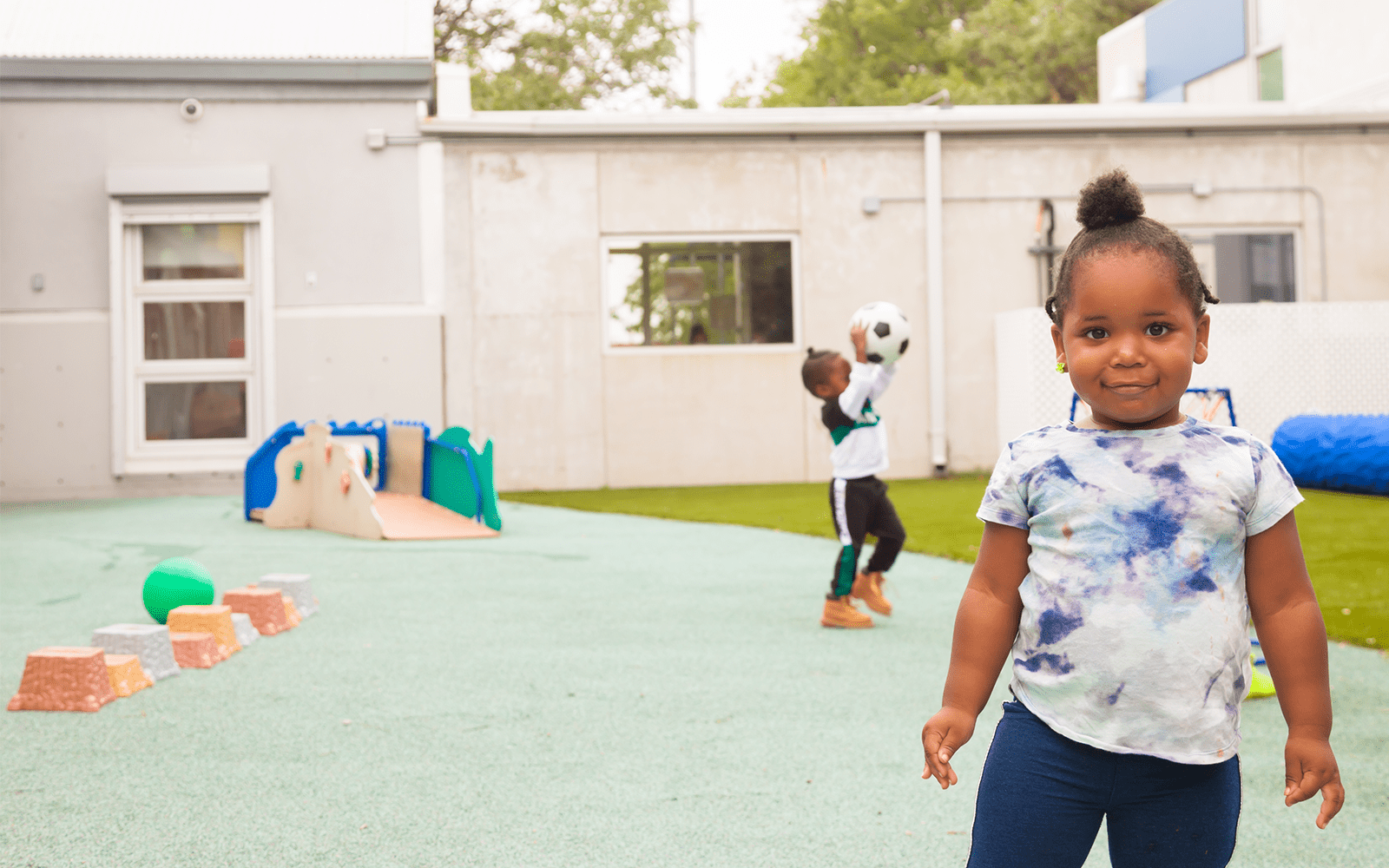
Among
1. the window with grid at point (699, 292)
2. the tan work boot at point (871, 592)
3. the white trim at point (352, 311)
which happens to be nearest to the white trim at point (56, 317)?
the white trim at point (352, 311)

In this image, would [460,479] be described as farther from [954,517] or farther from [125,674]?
[125,674]

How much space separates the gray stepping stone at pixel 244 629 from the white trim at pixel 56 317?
31.9 ft

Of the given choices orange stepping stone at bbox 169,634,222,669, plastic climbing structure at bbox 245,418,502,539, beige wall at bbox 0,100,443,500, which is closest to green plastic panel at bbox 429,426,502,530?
plastic climbing structure at bbox 245,418,502,539

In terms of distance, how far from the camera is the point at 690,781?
354 centimetres

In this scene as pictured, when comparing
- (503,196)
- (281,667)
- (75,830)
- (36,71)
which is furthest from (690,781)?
(36,71)

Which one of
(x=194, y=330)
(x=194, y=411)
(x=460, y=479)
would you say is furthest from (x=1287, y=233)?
(x=194, y=411)

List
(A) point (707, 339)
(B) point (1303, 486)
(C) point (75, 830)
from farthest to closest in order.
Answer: (A) point (707, 339)
(B) point (1303, 486)
(C) point (75, 830)

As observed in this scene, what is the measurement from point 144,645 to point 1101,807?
12.9 feet

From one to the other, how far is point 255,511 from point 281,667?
651 cm

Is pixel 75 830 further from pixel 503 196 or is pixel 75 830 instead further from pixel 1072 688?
pixel 503 196

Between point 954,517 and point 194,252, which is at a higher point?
point 194,252

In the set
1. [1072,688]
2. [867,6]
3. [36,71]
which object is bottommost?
[1072,688]

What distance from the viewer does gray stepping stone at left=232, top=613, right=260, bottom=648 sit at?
5.44 metres

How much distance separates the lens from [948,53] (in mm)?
33094
